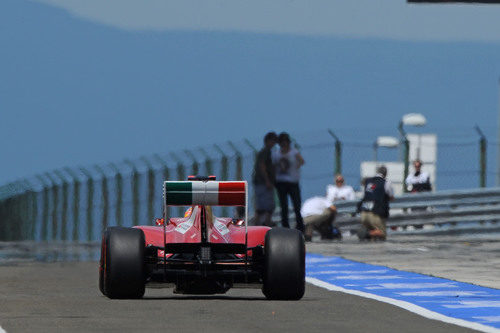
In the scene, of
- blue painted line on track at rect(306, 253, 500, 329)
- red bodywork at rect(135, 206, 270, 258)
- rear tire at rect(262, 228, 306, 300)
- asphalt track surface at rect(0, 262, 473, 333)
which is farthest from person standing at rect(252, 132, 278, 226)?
rear tire at rect(262, 228, 306, 300)

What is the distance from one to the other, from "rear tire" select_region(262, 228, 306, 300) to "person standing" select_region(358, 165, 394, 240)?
1274 cm

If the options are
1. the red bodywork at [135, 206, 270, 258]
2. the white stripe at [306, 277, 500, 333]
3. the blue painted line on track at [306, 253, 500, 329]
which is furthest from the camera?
the red bodywork at [135, 206, 270, 258]

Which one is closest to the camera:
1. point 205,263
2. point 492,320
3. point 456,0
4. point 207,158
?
point 492,320

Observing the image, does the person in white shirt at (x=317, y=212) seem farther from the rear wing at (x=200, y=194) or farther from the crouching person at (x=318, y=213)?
the rear wing at (x=200, y=194)

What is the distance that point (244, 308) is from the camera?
33.9ft

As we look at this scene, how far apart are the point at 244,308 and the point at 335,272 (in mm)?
5356

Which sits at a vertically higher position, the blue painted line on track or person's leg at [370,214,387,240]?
person's leg at [370,214,387,240]

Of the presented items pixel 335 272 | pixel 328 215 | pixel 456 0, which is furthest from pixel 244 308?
pixel 328 215

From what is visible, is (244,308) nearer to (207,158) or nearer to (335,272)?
(335,272)

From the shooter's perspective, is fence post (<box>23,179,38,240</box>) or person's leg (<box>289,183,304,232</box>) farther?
fence post (<box>23,179,38,240</box>)

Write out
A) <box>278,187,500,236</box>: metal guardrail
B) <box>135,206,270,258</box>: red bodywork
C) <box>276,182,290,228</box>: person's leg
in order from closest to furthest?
<box>135,206,270,258</box>: red bodywork
<box>276,182,290,228</box>: person's leg
<box>278,187,500,236</box>: metal guardrail

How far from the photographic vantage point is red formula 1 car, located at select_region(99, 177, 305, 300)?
10742mm

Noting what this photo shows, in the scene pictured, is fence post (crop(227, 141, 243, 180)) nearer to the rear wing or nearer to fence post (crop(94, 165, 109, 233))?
fence post (crop(94, 165, 109, 233))

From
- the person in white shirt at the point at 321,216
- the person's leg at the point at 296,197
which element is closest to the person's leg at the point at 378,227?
the person in white shirt at the point at 321,216
